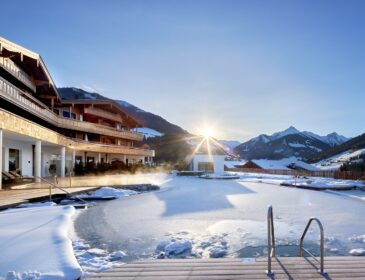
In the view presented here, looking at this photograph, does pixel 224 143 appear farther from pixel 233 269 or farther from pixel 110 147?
pixel 233 269

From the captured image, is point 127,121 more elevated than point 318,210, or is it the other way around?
point 127,121

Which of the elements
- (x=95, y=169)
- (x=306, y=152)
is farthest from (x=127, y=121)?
(x=306, y=152)

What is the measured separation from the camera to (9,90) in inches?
781

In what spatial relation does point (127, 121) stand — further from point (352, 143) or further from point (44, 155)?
point (352, 143)

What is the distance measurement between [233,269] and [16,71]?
2553 cm

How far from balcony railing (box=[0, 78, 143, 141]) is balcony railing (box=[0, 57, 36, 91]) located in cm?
164

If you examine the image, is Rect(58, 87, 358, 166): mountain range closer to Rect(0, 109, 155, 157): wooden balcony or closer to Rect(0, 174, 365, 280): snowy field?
Rect(0, 109, 155, 157): wooden balcony

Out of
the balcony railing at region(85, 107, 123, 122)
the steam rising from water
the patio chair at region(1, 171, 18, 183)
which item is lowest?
the steam rising from water

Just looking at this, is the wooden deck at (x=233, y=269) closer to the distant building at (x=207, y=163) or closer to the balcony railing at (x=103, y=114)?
the balcony railing at (x=103, y=114)

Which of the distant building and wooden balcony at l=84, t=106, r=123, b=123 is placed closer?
wooden balcony at l=84, t=106, r=123, b=123

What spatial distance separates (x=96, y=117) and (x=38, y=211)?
34185 mm

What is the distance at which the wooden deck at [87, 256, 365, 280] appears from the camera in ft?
14.5

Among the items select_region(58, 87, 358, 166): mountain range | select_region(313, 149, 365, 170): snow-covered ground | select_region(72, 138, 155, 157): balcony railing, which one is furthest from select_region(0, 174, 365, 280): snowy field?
select_region(313, 149, 365, 170): snow-covered ground

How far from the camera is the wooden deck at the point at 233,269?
4.41m
